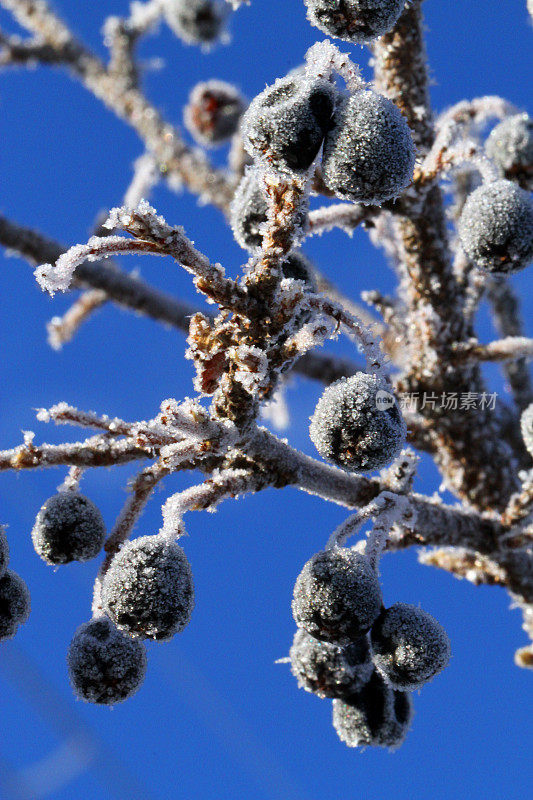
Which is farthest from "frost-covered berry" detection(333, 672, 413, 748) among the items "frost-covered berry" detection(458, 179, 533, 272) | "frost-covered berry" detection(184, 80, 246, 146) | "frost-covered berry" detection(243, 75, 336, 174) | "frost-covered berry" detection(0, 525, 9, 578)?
"frost-covered berry" detection(184, 80, 246, 146)

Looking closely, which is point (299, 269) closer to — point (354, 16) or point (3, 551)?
point (354, 16)

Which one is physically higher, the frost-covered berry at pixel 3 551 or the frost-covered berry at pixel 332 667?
the frost-covered berry at pixel 3 551

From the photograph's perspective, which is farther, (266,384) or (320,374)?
(320,374)

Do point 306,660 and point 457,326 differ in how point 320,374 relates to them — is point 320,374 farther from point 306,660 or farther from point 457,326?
point 306,660

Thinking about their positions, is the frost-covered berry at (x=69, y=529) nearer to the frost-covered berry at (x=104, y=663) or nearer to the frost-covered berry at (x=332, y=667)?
the frost-covered berry at (x=104, y=663)

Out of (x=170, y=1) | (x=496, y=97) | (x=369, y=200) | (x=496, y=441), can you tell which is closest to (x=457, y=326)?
(x=496, y=441)

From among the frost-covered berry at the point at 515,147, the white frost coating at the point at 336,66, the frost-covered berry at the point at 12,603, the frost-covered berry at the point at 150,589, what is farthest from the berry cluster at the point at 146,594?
the frost-covered berry at the point at 515,147

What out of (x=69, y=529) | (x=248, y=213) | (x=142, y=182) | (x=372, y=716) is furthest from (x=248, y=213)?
(x=142, y=182)

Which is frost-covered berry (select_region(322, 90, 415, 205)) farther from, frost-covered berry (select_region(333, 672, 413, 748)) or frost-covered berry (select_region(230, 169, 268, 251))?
frost-covered berry (select_region(333, 672, 413, 748))
